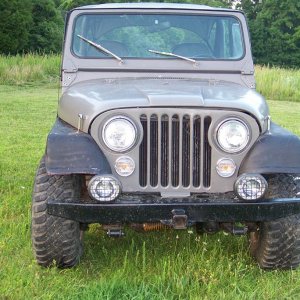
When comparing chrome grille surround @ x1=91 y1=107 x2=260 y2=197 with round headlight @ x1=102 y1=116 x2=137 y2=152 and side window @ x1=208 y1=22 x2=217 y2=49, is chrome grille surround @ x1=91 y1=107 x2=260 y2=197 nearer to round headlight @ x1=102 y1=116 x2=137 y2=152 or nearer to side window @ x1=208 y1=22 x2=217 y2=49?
round headlight @ x1=102 y1=116 x2=137 y2=152

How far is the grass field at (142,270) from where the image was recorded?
136 inches

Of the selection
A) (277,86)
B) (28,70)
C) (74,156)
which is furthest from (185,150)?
(28,70)

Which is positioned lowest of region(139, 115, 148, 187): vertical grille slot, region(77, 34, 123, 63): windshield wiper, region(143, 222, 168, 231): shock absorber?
region(143, 222, 168, 231): shock absorber

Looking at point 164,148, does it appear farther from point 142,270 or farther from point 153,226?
point 142,270

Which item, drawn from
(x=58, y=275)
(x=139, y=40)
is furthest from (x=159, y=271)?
(x=139, y=40)

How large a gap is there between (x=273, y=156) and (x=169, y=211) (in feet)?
2.16

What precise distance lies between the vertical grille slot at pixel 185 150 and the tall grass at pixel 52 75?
15.8 meters

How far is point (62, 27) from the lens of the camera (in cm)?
4306

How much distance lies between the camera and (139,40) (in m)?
4.66

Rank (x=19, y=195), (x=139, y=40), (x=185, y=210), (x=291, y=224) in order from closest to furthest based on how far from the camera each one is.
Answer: (x=185, y=210) < (x=291, y=224) < (x=139, y=40) < (x=19, y=195)

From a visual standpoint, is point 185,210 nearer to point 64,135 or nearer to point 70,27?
point 64,135

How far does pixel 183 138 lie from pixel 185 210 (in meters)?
0.41

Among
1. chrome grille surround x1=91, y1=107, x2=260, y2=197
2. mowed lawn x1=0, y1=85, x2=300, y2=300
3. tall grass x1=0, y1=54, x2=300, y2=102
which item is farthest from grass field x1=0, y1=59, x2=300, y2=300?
tall grass x1=0, y1=54, x2=300, y2=102

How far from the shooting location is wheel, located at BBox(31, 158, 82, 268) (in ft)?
11.6
